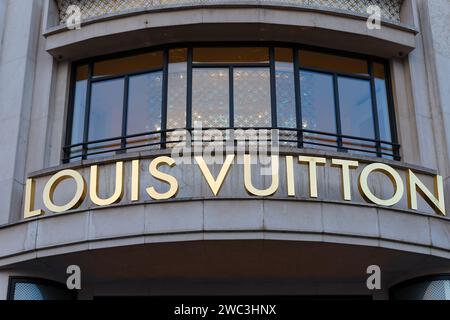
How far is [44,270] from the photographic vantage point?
15.3 meters

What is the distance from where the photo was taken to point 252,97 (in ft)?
54.1

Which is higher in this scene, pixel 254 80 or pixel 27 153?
pixel 254 80

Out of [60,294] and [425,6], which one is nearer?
[60,294]

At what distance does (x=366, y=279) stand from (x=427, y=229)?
5.89 feet

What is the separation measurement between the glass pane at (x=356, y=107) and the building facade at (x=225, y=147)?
28mm

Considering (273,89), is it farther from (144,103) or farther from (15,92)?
(15,92)

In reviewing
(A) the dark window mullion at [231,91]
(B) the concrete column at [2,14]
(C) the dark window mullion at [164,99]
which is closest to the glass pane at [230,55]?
(A) the dark window mullion at [231,91]

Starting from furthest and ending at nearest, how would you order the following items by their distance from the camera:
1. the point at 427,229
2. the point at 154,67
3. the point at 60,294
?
the point at 154,67
the point at 60,294
the point at 427,229

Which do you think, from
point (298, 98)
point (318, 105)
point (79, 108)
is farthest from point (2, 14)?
point (318, 105)

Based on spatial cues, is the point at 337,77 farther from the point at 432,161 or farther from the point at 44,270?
the point at 44,270

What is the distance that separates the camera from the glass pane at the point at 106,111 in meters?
16.8

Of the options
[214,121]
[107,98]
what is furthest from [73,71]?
[214,121]

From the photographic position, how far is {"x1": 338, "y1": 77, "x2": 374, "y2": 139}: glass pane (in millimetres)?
16812

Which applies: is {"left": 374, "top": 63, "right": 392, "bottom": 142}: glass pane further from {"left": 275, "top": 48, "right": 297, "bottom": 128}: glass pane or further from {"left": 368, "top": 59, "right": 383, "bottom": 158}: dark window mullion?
{"left": 275, "top": 48, "right": 297, "bottom": 128}: glass pane
